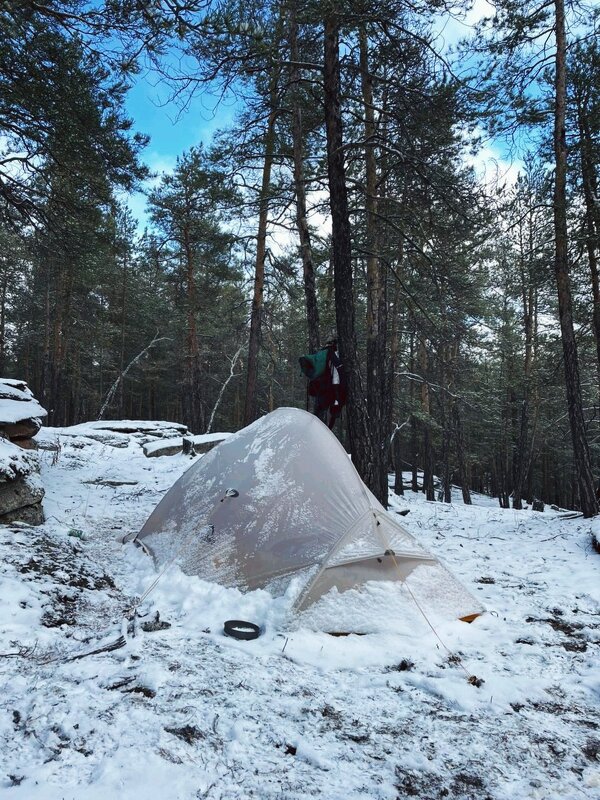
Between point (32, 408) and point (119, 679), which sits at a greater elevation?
point (32, 408)

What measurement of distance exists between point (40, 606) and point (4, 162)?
23.6 ft

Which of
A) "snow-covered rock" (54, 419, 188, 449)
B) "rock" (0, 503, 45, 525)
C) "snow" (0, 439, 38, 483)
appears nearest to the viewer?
"snow" (0, 439, 38, 483)

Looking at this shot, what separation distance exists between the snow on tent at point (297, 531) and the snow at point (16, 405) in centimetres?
396

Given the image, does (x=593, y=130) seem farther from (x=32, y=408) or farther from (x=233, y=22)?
(x=32, y=408)

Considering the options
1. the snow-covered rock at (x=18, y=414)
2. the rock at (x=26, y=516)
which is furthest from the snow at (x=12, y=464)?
the snow-covered rock at (x=18, y=414)

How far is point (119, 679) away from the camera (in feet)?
7.82

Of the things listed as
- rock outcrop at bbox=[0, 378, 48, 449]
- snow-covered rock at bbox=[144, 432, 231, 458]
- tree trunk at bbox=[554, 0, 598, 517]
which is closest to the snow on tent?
rock outcrop at bbox=[0, 378, 48, 449]

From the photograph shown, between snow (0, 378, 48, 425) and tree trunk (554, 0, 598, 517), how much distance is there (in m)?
9.59

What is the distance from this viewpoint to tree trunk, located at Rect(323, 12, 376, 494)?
6.40 metres

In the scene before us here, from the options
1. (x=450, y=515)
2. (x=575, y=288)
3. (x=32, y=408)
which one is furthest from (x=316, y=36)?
(x=575, y=288)

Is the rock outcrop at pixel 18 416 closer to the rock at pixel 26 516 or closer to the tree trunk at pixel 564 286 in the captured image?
the rock at pixel 26 516

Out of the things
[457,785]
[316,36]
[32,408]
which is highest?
[316,36]

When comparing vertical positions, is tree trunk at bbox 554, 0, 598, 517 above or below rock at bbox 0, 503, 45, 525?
above

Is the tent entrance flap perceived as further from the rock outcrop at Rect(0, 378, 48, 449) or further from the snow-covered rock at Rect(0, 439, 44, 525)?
the rock outcrop at Rect(0, 378, 48, 449)
